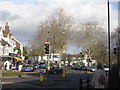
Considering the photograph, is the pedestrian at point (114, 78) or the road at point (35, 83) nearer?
the pedestrian at point (114, 78)

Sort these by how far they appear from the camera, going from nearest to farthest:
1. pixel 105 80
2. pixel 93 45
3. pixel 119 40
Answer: pixel 119 40
pixel 105 80
pixel 93 45

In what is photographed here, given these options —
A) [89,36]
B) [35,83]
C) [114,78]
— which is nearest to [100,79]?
[114,78]

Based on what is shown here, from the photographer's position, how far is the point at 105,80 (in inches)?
334

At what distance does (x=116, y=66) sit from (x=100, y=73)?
1500mm

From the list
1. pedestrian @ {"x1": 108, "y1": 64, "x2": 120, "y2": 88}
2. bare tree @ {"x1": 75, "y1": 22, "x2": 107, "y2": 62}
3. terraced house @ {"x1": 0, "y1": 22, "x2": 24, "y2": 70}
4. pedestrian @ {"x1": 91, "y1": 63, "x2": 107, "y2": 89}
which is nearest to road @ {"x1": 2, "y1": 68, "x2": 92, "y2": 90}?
pedestrian @ {"x1": 91, "y1": 63, "x2": 107, "y2": 89}

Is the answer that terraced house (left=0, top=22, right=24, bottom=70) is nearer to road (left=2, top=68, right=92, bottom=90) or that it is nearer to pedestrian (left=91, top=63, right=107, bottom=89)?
road (left=2, top=68, right=92, bottom=90)

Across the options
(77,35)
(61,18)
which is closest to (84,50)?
(77,35)

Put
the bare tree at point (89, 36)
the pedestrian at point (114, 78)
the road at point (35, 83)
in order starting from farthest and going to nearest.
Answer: the bare tree at point (89, 36) → the road at point (35, 83) → the pedestrian at point (114, 78)

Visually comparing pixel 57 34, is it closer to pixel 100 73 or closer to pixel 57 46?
pixel 57 46

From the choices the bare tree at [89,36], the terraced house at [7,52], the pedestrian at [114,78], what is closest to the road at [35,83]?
the pedestrian at [114,78]

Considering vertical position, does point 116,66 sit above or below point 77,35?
below

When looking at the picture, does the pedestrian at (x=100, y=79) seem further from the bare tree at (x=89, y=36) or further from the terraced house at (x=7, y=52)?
the bare tree at (x=89, y=36)

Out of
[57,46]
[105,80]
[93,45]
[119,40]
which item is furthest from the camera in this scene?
[57,46]

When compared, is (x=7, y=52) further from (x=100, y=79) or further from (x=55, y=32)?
(x=100, y=79)
